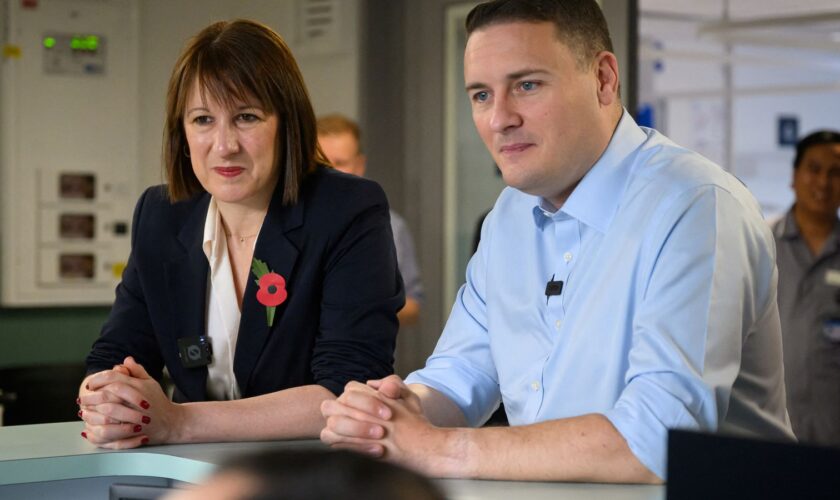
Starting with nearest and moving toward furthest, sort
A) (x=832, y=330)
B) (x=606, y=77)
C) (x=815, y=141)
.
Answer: (x=606, y=77), (x=832, y=330), (x=815, y=141)

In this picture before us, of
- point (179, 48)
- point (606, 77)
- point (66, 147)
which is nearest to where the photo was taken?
point (606, 77)

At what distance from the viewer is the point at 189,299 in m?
2.25

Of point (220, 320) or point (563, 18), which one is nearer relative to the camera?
point (563, 18)

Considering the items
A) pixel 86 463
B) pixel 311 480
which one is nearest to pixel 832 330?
pixel 86 463

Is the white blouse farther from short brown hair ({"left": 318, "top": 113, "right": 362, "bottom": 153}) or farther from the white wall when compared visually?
the white wall

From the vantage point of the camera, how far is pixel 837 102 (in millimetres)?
12625

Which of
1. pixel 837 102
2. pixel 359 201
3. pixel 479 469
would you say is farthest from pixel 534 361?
pixel 837 102

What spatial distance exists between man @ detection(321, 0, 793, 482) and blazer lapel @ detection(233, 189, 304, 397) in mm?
338

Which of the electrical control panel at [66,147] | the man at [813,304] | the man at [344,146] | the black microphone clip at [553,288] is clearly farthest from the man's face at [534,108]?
the electrical control panel at [66,147]

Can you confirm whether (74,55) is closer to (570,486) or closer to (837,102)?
(570,486)

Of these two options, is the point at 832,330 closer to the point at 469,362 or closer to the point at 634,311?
the point at 469,362

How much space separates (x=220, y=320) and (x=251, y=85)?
473 mm

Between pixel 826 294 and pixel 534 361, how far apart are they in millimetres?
3250

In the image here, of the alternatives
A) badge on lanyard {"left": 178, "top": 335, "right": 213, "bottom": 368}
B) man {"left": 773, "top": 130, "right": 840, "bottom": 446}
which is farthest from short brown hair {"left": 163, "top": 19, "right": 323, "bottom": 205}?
man {"left": 773, "top": 130, "right": 840, "bottom": 446}
